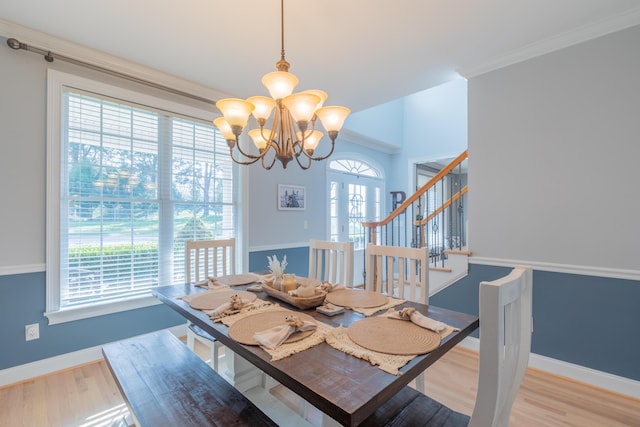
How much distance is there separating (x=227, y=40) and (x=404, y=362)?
8.11 feet

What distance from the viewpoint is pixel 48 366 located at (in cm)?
217

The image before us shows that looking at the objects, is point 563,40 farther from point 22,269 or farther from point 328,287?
point 22,269

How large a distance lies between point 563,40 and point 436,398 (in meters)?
2.82

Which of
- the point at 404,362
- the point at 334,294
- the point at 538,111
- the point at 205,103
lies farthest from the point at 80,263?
the point at 538,111

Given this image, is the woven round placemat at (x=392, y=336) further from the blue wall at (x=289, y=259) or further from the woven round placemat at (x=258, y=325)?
the blue wall at (x=289, y=259)

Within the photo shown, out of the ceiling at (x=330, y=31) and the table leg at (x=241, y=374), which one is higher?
the ceiling at (x=330, y=31)

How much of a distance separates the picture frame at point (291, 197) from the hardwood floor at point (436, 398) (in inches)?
86.6

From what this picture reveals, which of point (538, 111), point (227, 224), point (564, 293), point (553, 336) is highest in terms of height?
point (538, 111)

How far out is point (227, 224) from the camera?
10.7 feet

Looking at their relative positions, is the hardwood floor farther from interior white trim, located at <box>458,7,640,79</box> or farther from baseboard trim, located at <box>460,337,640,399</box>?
interior white trim, located at <box>458,7,640,79</box>

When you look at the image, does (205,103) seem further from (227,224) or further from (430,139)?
(430,139)

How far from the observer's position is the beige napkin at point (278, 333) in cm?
106

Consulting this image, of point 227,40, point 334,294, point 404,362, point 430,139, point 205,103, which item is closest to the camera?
point 404,362

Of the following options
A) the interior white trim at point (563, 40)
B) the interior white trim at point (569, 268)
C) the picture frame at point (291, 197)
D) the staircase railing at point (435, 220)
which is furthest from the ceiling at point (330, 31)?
the interior white trim at point (569, 268)
